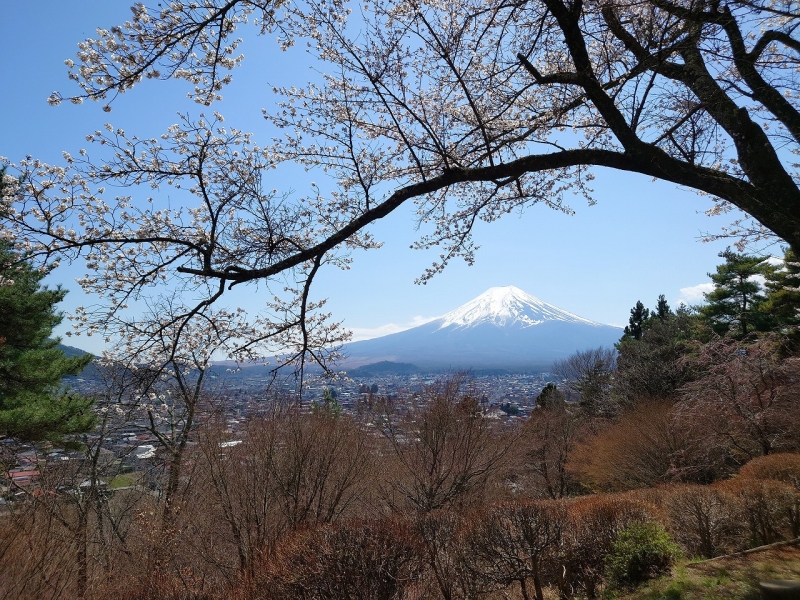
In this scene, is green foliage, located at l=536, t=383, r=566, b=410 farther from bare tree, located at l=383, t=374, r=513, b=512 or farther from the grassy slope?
the grassy slope

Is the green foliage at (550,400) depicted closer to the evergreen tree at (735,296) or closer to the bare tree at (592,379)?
the bare tree at (592,379)

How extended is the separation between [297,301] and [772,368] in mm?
12802

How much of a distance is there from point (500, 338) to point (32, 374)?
124m

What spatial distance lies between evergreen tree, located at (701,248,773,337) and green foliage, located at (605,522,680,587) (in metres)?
16.9

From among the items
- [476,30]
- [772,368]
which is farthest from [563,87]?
[772,368]

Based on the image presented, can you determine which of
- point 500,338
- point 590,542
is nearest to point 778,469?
point 590,542

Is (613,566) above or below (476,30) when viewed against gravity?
below

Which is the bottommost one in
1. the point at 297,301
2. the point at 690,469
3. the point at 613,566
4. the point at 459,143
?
the point at 690,469

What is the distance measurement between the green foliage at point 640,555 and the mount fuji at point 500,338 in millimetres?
78278

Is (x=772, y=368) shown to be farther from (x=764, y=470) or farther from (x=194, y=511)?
(x=194, y=511)

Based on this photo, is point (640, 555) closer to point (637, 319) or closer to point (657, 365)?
point (657, 365)

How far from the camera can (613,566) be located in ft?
18.0

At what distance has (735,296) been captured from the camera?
65.6 feet

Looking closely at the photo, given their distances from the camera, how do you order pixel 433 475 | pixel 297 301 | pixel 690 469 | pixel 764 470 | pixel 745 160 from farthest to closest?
1. pixel 690 469
2. pixel 433 475
3. pixel 764 470
4. pixel 297 301
5. pixel 745 160
